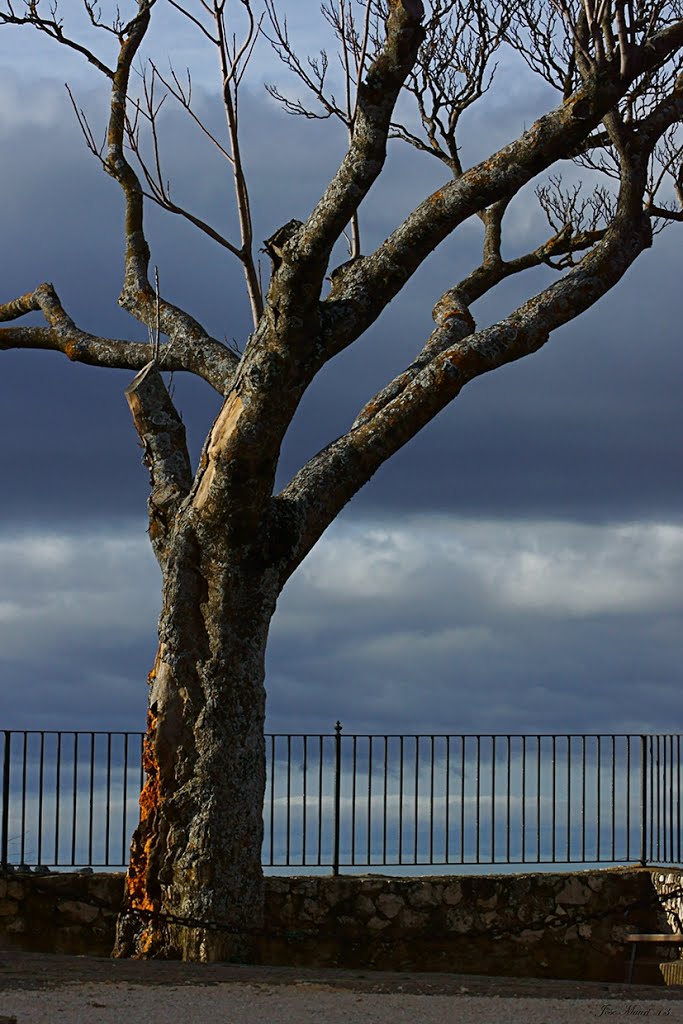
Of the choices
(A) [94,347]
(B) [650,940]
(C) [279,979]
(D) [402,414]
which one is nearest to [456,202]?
(D) [402,414]

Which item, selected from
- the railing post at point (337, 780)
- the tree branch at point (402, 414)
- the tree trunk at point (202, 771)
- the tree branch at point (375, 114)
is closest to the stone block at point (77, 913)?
the railing post at point (337, 780)

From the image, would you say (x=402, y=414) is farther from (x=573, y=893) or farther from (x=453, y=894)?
(x=573, y=893)

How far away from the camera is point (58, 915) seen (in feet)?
38.7

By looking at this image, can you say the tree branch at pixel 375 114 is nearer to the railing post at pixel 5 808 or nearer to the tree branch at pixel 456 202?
the tree branch at pixel 456 202

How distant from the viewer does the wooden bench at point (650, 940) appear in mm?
11548

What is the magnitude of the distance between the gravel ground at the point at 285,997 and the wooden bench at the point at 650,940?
415cm

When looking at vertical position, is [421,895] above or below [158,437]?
below

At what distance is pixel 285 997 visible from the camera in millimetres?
6418

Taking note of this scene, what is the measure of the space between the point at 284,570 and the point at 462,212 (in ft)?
9.73

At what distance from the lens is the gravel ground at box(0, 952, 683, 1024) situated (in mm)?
5965

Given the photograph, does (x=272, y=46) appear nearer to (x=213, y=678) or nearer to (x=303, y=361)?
(x=303, y=361)

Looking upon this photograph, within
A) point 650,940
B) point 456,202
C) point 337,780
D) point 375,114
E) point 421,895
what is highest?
point 375,114

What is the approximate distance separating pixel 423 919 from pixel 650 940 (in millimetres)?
2128

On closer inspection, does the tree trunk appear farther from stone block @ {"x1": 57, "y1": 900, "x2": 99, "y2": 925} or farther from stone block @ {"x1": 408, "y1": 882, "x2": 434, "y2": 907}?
stone block @ {"x1": 408, "y1": 882, "x2": 434, "y2": 907}
